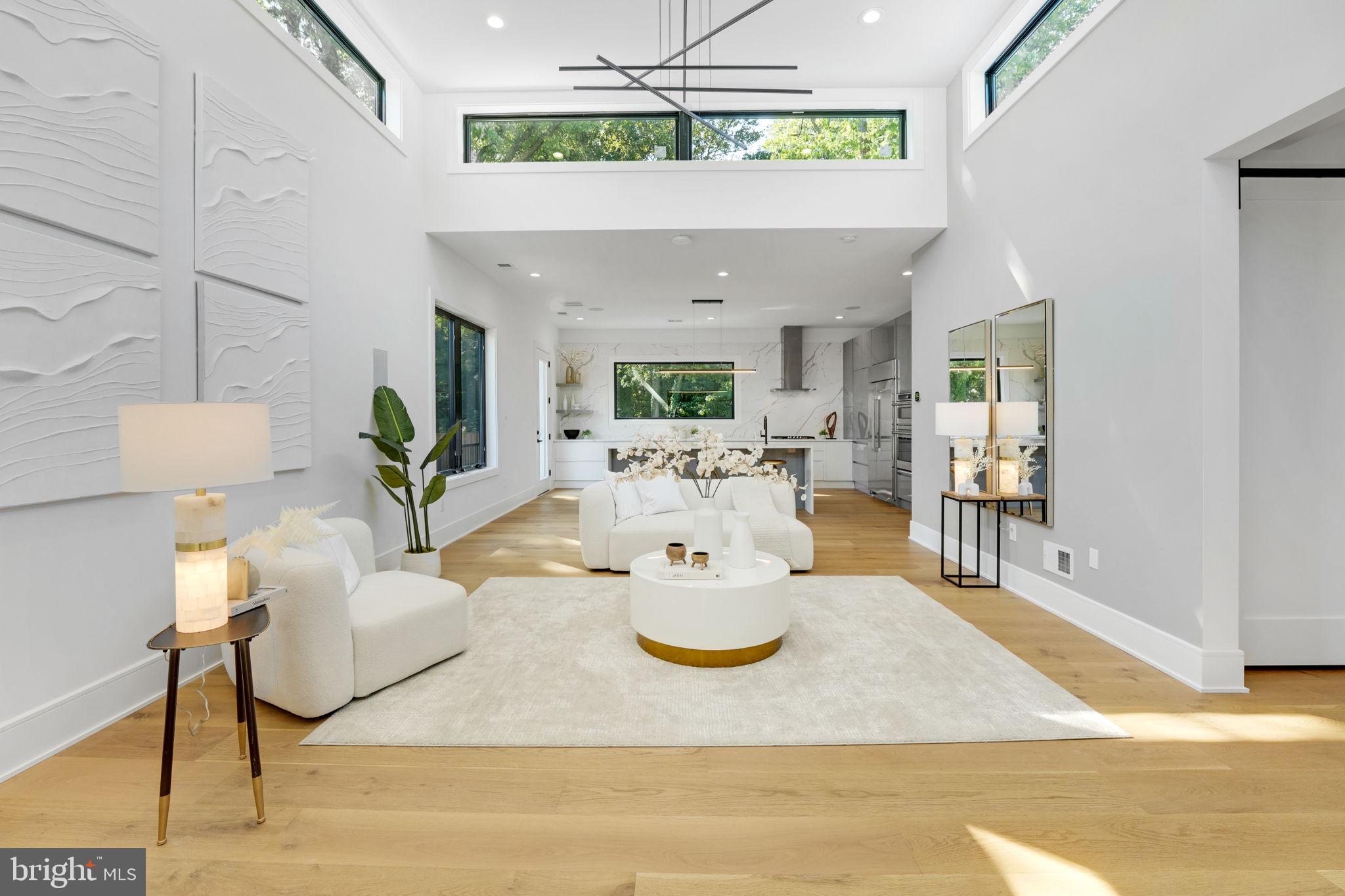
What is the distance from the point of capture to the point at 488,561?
4.58 m

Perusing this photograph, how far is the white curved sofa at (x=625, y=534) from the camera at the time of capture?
4.25 m

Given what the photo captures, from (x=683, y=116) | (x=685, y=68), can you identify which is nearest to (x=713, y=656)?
(x=685, y=68)

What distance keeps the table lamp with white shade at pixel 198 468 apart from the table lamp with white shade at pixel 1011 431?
3.82m

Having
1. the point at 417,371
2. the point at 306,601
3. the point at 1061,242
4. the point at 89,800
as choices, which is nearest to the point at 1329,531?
the point at 1061,242

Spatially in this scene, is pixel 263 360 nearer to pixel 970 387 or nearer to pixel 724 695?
pixel 724 695

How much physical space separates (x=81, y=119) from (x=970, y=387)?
15.8 ft

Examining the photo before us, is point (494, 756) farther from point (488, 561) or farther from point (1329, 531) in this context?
point (1329, 531)

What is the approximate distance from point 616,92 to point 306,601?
4459mm

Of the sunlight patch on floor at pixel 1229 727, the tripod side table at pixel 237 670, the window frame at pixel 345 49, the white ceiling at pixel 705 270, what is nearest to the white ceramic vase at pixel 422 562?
the tripod side table at pixel 237 670

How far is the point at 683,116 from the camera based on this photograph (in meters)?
4.82

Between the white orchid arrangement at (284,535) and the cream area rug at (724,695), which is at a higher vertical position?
the white orchid arrangement at (284,535)

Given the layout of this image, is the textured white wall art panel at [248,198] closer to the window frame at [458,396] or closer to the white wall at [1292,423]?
the window frame at [458,396]

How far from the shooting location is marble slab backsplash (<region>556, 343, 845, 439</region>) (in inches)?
376

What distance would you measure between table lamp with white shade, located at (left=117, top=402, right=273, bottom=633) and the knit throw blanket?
119 inches
